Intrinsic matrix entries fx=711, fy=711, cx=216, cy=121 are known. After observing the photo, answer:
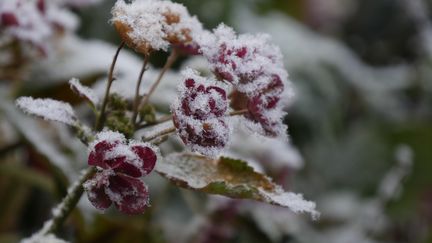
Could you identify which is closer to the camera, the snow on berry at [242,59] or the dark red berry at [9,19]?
the snow on berry at [242,59]

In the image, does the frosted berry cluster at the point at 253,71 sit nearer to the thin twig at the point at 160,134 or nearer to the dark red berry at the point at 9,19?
the thin twig at the point at 160,134

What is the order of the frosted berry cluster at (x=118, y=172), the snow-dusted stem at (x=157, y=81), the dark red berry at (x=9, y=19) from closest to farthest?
the frosted berry cluster at (x=118, y=172)
the snow-dusted stem at (x=157, y=81)
the dark red berry at (x=9, y=19)

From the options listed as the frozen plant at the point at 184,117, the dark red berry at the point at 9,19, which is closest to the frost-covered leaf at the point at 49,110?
the frozen plant at the point at 184,117

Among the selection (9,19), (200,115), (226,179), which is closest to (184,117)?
(200,115)

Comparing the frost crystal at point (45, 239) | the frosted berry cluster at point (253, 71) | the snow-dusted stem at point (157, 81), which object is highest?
the frosted berry cluster at point (253, 71)

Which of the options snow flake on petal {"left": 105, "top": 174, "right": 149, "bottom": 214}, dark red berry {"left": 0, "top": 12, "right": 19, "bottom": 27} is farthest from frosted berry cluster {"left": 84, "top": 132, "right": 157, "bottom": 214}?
dark red berry {"left": 0, "top": 12, "right": 19, "bottom": 27}

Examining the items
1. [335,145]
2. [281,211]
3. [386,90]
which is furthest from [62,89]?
[386,90]

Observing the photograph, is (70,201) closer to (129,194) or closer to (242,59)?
(129,194)
